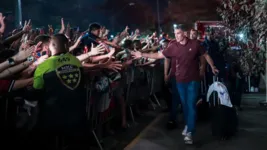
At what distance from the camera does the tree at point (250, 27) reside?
8.91 metres

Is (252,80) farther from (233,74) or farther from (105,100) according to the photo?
(105,100)

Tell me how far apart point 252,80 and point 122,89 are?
24.6ft

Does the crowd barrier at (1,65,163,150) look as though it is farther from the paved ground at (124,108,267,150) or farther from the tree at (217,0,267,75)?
the tree at (217,0,267,75)

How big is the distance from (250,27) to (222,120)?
11.1ft

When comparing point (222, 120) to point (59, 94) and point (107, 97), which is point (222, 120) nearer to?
point (107, 97)

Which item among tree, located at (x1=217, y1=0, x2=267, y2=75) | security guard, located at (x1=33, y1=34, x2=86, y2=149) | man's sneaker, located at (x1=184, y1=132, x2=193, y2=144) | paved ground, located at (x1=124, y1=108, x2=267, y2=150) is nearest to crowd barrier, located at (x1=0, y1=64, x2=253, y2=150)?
security guard, located at (x1=33, y1=34, x2=86, y2=149)

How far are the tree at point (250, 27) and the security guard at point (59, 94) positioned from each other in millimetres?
4930

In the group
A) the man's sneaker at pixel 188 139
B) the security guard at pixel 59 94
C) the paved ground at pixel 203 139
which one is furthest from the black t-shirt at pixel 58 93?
the man's sneaker at pixel 188 139

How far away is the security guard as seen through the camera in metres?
Result: 4.80

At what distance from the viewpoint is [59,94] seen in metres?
4.80

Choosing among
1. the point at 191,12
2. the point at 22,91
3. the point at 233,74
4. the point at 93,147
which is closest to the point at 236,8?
the point at 233,74

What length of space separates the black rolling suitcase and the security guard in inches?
150

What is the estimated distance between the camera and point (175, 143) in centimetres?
777

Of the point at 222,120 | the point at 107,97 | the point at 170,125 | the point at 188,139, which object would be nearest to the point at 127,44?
the point at 170,125
